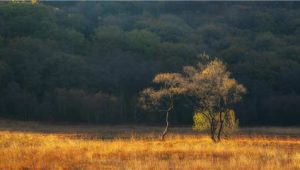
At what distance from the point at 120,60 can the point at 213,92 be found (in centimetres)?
6157

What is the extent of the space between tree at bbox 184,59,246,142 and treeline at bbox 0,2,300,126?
4096cm

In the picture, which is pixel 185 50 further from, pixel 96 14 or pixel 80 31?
pixel 96 14

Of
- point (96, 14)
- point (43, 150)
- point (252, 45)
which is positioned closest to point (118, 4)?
point (96, 14)

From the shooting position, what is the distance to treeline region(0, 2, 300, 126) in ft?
260

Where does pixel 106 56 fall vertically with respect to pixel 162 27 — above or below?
below

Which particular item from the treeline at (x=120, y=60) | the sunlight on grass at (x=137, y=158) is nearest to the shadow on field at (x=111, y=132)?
the sunlight on grass at (x=137, y=158)

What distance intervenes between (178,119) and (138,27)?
53775 millimetres

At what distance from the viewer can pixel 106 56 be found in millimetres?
100125

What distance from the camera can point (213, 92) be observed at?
36.2 m

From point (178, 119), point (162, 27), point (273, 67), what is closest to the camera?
point (178, 119)

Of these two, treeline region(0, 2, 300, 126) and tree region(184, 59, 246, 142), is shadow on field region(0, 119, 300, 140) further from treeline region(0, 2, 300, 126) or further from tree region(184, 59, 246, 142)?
treeline region(0, 2, 300, 126)

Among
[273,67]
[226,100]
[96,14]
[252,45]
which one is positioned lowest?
[226,100]

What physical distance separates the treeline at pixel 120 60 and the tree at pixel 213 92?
41.0 meters

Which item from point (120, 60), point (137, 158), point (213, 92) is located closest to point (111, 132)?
point (213, 92)
